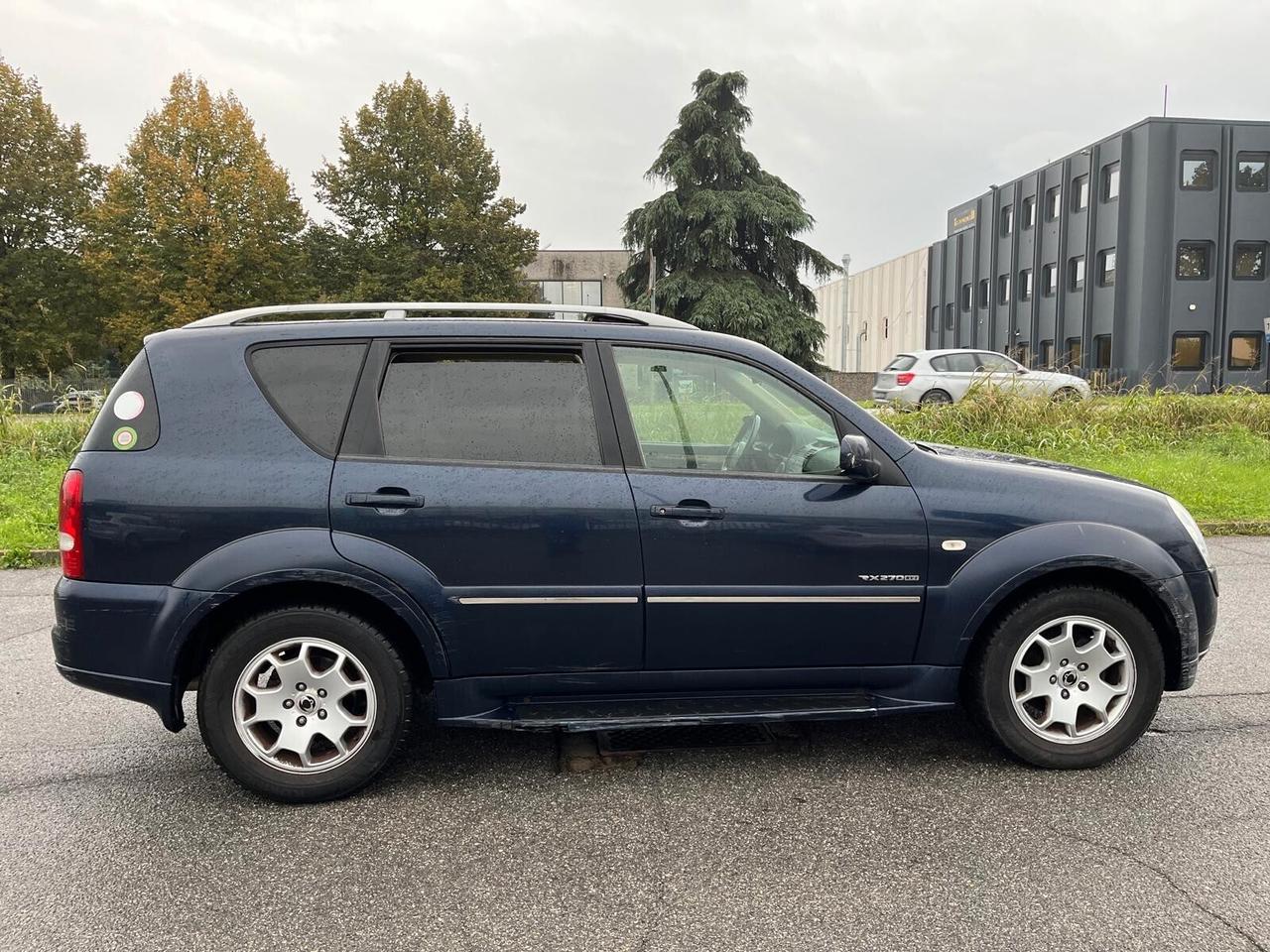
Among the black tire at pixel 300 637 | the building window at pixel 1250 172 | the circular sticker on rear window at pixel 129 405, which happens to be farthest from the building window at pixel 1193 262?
the circular sticker on rear window at pixel 129 405

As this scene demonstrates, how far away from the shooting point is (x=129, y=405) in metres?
3.40

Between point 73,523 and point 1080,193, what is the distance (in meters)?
44.7

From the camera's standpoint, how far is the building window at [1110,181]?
3753 cm

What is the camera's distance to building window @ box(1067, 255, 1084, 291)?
134ft

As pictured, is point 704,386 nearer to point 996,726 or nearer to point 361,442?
point 361,442

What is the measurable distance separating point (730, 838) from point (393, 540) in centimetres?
153

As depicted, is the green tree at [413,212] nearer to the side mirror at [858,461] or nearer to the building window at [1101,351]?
the building window at [1101,351]

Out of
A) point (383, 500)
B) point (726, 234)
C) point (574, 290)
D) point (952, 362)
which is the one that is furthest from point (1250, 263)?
point (383, 500)

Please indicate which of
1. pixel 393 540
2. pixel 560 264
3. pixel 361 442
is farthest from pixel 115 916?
pixel 560 264

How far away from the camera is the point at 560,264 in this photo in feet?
166

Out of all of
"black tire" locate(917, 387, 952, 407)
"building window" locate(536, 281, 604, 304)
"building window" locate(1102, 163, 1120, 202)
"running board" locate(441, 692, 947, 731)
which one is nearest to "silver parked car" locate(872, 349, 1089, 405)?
"black tire" locate(917, 387, 952, 407)

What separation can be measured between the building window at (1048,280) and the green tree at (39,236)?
40.7 metres

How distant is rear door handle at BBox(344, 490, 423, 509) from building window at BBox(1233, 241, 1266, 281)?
136 feet

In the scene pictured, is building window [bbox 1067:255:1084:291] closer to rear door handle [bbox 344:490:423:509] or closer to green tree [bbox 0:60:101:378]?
green tree [bbox 0:60:101:378]
